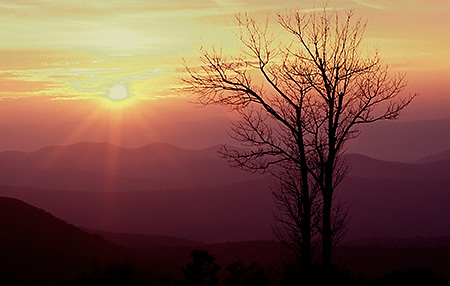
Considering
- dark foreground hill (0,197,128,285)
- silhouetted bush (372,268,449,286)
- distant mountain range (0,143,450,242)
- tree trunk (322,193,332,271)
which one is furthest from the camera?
distant mountain range (0,143,450,242)

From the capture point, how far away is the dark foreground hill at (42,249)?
104 ft

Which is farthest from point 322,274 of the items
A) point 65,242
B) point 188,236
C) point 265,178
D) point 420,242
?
point 265,178

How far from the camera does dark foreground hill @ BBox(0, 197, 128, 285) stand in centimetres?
3172

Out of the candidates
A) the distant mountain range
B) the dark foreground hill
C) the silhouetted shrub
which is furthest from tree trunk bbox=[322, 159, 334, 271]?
the distant mountain range

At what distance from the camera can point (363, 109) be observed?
16.6 m

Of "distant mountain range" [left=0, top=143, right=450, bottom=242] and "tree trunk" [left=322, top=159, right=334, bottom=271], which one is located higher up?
"distant mountain range" [left=0, top=143, right=450, bottom=242]

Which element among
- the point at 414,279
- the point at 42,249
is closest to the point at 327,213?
the point at 414,279

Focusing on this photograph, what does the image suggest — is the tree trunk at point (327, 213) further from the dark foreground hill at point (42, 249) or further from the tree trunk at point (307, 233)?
the dark foreground hill at point (42, 249)

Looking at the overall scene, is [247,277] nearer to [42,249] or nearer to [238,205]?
[42,249]

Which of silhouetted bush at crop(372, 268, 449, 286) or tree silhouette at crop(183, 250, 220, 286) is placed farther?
tree silhouette at crop(183, 250, 220, 286)

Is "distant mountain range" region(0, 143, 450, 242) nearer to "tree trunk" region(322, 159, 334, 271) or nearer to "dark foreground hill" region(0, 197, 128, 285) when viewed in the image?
"dark foreground hill" region(0, 197, 128, 285)

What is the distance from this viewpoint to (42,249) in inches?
1411

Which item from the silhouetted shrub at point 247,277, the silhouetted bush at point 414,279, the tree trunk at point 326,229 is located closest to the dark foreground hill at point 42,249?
the silhouetted shrub at point 247,277

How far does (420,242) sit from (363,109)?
47.6 m
